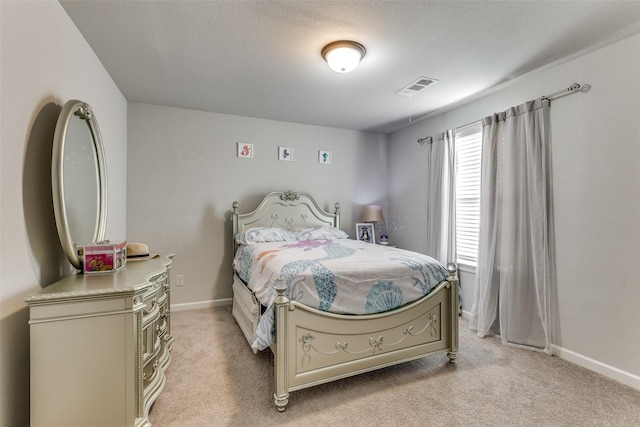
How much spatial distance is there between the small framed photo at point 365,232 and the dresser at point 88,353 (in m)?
3.08

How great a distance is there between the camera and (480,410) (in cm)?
174

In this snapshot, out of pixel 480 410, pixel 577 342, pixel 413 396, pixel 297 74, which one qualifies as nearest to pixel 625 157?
pixel 577 342

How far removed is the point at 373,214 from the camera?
4.18 metres

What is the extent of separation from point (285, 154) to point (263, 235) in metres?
1.24

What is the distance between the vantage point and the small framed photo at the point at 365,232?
4215 millimetres

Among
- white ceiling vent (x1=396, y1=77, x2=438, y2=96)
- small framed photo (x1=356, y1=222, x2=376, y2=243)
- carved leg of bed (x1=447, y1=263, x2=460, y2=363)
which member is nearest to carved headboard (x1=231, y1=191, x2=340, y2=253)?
small framed photo (x1=356, y1=222, x2=376, y2=243)

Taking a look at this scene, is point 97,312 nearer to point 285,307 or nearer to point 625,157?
point 285,307

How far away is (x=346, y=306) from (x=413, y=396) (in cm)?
70

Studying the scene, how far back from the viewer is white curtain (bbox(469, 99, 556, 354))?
247 cm

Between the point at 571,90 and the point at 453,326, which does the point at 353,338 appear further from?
the point at 571,90

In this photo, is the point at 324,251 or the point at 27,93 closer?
the point at 27,93

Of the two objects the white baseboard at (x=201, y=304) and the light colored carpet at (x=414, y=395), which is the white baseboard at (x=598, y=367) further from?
the white baseboard at (x=201, y=304)

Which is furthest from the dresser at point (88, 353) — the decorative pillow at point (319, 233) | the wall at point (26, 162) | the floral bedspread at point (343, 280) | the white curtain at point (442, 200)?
the white curtain at point (442, 200)

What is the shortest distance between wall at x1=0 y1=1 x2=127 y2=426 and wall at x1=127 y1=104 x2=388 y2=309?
1459mm
